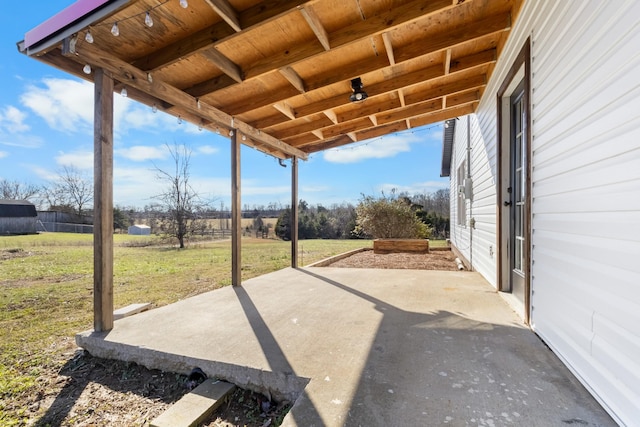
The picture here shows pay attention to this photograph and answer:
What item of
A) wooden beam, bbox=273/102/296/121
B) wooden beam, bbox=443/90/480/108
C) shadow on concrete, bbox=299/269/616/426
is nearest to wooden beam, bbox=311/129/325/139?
wooden beam, bbox=273/102/296/121

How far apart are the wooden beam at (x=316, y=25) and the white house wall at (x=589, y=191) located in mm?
1648

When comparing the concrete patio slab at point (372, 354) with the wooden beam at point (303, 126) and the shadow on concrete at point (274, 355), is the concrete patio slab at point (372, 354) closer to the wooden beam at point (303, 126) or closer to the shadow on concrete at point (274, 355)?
the shadow on concrete at point (274, 355)

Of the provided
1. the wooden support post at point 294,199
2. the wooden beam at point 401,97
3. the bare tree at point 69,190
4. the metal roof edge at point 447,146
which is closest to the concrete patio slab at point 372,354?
the wooden support post at point 294,199

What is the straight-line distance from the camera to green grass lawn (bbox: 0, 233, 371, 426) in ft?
7.83

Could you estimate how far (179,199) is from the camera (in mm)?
11594

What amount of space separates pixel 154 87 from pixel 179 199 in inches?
377

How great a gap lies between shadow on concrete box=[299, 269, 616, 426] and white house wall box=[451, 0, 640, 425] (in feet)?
0.45

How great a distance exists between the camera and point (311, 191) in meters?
17.7

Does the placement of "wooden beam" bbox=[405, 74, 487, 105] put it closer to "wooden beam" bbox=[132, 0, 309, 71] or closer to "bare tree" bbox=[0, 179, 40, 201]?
"wooden beam" bbox=[132, 0, 309, 71]

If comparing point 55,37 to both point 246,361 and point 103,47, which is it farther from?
point 246,361

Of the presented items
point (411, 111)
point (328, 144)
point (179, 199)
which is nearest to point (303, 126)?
point (328, 144)

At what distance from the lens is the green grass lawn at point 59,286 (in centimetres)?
239

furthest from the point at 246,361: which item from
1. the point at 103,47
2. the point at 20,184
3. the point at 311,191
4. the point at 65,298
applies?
the point at 311,191

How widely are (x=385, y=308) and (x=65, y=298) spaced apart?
451cm
